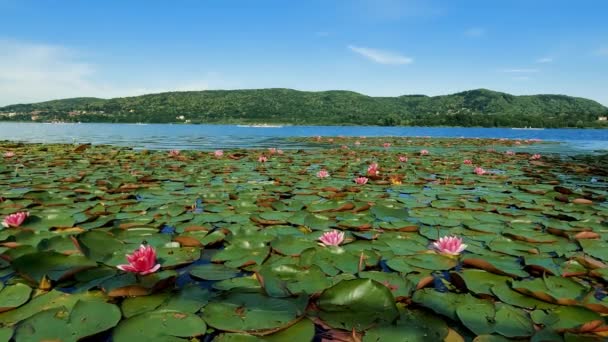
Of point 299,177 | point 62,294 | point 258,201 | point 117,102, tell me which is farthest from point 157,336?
point 117,102

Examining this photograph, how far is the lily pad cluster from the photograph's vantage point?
5.93 feet

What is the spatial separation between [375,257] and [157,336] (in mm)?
1629

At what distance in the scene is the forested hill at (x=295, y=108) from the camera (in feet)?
287

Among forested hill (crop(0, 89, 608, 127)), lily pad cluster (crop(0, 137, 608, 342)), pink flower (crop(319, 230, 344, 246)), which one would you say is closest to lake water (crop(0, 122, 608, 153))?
lily pad cluster (crop(0, 137, 608, 342))

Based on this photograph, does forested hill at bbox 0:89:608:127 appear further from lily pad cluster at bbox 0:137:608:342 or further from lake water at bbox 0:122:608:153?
lily pad cluster at bbox 0:137:608:342

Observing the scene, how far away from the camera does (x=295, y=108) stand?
351 feet

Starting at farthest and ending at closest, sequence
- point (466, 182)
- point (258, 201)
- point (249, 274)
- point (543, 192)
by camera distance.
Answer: point (466, 182) < point (543, 192) < point (258, 201) < point (249, 274)

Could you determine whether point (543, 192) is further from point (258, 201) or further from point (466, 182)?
point (258, 201)

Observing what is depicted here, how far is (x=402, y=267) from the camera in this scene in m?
2.63

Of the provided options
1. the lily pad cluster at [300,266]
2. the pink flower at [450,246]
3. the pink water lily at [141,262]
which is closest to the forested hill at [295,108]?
the lily pad cluster at [300,266]

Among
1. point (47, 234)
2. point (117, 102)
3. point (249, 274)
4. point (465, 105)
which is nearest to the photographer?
point (249, 274)

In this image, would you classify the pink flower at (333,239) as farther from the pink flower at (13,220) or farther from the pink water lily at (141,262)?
the pink flower at (13,220)

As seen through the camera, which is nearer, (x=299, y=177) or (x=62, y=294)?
(x=62, y=294)

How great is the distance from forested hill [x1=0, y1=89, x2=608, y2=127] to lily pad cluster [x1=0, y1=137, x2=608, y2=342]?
6726 centimetres
